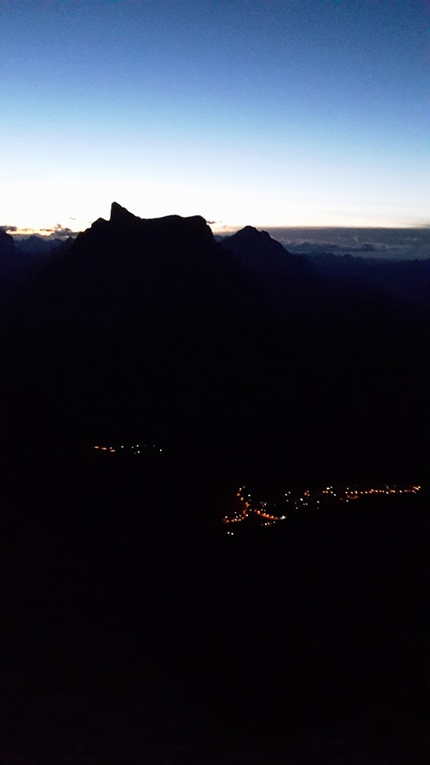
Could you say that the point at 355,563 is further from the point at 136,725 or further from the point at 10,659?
the point at 10,659

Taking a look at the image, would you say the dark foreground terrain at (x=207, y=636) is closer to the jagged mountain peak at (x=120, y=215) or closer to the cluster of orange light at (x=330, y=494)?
the cluster of orange light at (x=330, y=494)

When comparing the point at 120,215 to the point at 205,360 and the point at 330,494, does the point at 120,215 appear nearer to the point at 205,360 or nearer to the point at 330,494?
the point at 205,360

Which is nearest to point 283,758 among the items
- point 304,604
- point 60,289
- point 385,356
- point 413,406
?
point 304,604

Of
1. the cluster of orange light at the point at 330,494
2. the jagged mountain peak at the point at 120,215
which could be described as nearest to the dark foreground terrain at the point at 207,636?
the cluster of orange light at the point at 330,494

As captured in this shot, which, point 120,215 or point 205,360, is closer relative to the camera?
point 205,360

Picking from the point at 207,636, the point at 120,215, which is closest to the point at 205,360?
the point at 207,636

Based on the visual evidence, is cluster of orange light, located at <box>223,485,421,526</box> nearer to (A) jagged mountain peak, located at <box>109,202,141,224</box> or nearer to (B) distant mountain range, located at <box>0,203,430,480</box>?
(B) distant mountain range, located at <box>0,203,430,480</box>
